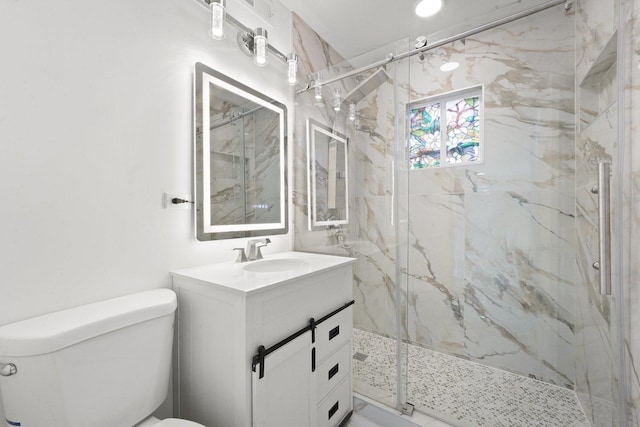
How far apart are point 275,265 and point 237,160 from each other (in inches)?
24.7

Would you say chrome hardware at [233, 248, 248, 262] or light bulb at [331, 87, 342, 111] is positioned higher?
light bulb at [331, 87, 342, 111]

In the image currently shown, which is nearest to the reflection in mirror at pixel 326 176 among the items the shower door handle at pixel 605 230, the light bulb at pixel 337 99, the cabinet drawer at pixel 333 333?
the light bulb at pixel 337 99

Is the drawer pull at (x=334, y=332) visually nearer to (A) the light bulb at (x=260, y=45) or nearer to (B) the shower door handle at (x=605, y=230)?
(B) the shower door handle at (x=605, y=230)

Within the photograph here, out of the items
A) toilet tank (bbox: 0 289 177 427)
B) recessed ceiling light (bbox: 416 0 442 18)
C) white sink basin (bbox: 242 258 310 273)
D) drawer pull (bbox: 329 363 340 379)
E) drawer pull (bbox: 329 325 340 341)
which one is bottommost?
drawer pull (bbox: 329 363 340 379)

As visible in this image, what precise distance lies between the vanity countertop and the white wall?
138mm

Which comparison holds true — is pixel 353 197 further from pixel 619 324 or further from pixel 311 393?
pixel 619 324

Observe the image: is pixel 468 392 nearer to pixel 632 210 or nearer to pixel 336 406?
pixel 336 406

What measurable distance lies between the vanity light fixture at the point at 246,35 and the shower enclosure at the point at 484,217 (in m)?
0.32

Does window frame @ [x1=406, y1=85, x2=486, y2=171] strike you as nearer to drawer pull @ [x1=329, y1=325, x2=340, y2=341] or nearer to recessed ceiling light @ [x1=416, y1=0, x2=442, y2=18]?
recessed ceiling light @ [x1=416, y1=0, x2=442, y2=18]

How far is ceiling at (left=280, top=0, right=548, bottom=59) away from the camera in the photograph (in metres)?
1.80

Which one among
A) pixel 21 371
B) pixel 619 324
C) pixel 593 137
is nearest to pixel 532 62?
pixel 593 137

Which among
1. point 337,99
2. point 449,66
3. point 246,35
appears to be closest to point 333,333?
point 337,99

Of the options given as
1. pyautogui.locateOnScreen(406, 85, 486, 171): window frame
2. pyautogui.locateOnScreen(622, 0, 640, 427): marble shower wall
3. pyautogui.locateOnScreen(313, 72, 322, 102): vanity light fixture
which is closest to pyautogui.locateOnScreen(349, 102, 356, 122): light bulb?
pyautogui.locateOnScreen(313, 72, 322, 102): vanity light fixture

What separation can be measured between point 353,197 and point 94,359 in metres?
1.43
